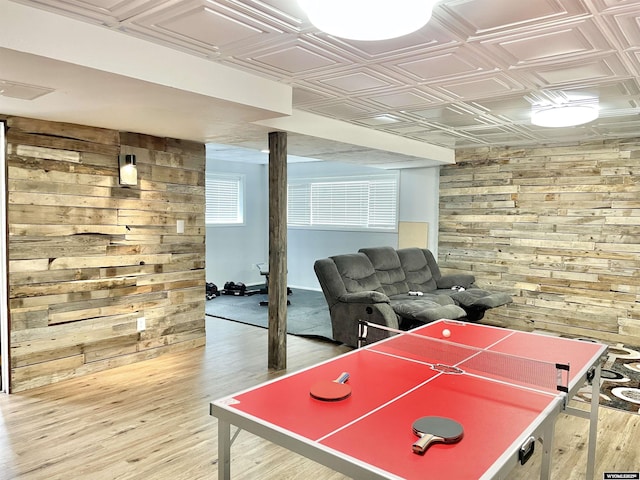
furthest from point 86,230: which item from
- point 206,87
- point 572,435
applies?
point 572,435

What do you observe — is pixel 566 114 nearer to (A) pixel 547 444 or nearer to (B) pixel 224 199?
(A) pixel 547 444

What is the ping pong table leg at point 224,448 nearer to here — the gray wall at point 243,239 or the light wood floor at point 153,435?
the light wood floor at point 153,435

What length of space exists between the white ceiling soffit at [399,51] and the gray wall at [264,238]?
3.79 meters

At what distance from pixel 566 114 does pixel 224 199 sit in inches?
242

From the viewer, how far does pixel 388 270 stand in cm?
593

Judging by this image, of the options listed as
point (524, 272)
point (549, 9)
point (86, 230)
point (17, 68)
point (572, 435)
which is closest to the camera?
point (549, 9)

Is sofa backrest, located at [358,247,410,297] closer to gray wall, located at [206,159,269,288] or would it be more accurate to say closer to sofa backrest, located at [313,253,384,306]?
sofa backrest, located at [313,253,384,306]

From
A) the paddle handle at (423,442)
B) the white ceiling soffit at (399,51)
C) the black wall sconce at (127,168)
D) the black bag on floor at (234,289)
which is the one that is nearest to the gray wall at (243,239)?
the black bag on floor at (234,289)

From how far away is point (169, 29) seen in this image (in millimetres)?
2488

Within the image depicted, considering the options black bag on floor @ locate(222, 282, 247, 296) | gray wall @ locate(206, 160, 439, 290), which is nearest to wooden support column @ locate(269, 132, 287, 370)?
gray wall @ locate(206, 160, 439, 290)

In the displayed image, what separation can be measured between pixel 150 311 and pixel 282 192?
1789 mm

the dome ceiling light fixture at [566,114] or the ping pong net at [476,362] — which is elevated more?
the dome ceiling light fixture at [566,114]

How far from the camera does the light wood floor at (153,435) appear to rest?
2699 mm

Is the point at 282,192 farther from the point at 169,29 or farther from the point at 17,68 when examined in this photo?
the point at 17,68
